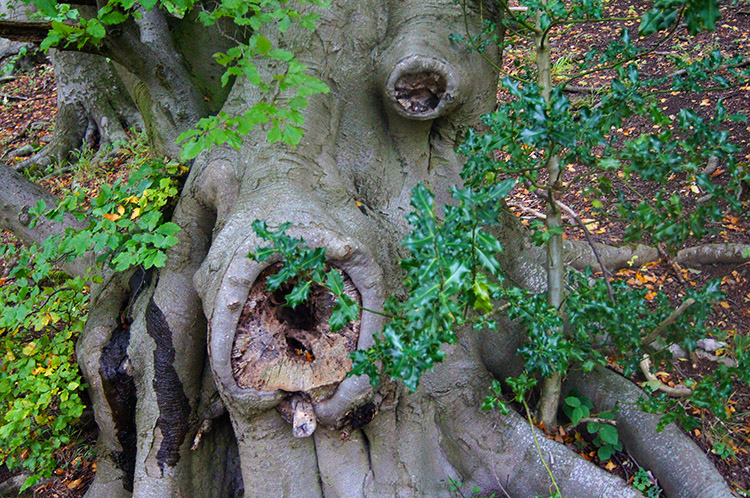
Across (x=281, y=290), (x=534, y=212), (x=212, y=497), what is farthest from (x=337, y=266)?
(x=534, y=212)

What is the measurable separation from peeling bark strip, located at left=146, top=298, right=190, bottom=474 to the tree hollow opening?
69.5 inches

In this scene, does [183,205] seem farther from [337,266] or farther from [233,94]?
[337,266]

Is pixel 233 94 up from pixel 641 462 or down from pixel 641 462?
up

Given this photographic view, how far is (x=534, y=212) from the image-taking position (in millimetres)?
4629

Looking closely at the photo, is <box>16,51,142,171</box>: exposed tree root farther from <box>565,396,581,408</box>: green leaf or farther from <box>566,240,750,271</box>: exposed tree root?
<box>565,396,581,408</box>: green leaf

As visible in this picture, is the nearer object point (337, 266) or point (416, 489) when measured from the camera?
point (337, 266)

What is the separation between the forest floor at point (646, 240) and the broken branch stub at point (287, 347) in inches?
42.3

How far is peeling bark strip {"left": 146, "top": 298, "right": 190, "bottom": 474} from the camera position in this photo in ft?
9.80

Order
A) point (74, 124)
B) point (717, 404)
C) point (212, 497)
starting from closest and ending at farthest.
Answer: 1. point (717, 404)
2. point (212, 497)
3. point (74, 124)

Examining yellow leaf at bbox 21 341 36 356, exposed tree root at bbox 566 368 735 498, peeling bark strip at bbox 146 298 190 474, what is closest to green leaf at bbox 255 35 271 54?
peeling bark strip at bbox 146 298 190 474

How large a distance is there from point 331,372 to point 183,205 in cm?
147

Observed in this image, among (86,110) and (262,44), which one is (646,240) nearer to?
(262,44)

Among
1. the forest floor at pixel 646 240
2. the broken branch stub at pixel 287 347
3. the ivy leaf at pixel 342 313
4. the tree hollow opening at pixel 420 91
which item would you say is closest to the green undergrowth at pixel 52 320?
the forest floor at pixel 646 240

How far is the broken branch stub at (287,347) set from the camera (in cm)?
232
